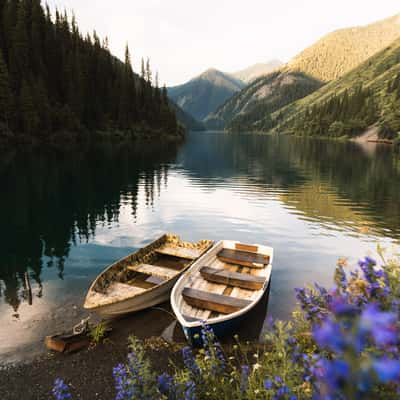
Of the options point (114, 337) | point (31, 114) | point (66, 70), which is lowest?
point (114, 337)

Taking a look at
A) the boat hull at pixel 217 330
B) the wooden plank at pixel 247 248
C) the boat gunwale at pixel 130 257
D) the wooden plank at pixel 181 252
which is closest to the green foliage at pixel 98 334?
the boat gunwale at pixel 130 257

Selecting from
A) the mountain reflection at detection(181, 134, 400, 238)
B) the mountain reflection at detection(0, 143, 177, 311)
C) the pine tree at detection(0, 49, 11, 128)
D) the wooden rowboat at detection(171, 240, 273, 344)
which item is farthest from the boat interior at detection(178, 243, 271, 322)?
the pine tree at detection(0, 49, 11, 128)

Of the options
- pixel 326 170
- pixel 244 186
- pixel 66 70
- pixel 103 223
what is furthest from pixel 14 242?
pixel 66 70

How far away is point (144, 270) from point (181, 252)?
2.69 metres

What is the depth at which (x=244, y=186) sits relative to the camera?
3991cm

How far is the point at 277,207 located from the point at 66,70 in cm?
10907

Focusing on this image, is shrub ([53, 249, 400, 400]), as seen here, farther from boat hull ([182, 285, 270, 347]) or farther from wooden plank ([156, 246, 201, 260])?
wooden plank ([156, 246, 201, 260])

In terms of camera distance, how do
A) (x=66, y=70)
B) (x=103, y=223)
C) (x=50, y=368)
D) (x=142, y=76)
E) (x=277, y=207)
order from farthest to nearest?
1. (x=142, y=76)
2. (x=66, y=70)
3. (x=277, y=207)
4. (x=103, y=223)
5. (x=50, y=368)

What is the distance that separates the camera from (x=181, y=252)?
1516cm

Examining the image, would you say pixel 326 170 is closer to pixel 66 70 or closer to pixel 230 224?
pixel 230 224

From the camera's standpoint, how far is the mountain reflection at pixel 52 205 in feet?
53.6

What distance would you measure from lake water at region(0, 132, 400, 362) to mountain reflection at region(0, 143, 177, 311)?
0.34 feet

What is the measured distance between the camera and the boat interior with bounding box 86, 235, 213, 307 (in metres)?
11.1

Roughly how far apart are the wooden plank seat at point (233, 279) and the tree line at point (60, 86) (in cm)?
7582
